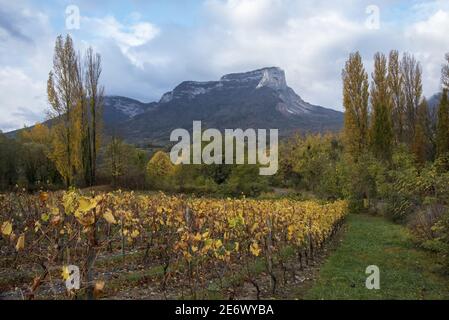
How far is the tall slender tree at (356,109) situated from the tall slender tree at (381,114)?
0.91 meters

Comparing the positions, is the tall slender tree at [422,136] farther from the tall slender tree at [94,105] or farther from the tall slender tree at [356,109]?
the tall slender tree at [94,105]

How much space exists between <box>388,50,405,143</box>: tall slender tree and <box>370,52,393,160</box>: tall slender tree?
648 mm

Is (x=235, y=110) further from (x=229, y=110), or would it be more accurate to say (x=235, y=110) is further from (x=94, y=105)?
(x=94, y=105)

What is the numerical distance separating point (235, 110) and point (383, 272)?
126 meters

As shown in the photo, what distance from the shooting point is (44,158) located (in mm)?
33844

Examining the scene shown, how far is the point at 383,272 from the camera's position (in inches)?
352

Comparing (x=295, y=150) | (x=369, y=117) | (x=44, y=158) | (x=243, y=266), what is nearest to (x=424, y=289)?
(x=243, y=266)

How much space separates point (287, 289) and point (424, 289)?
8.75ft

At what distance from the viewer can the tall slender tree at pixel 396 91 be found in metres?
36.8

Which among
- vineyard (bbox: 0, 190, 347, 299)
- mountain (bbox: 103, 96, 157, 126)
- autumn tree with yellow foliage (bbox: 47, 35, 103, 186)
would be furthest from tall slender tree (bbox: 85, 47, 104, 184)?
mountain (bbox: 103, 96, 157, 126)

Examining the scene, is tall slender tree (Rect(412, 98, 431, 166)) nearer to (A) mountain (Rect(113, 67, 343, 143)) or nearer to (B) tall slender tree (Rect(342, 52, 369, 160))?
(B) tall slender tree (Rect(342, 52, 369, 160))

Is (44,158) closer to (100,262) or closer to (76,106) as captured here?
(76,106)

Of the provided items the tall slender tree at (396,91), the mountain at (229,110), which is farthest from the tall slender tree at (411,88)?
the mountain at (229,110)

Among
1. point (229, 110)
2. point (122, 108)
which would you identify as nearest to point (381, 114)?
point (229, 110)
